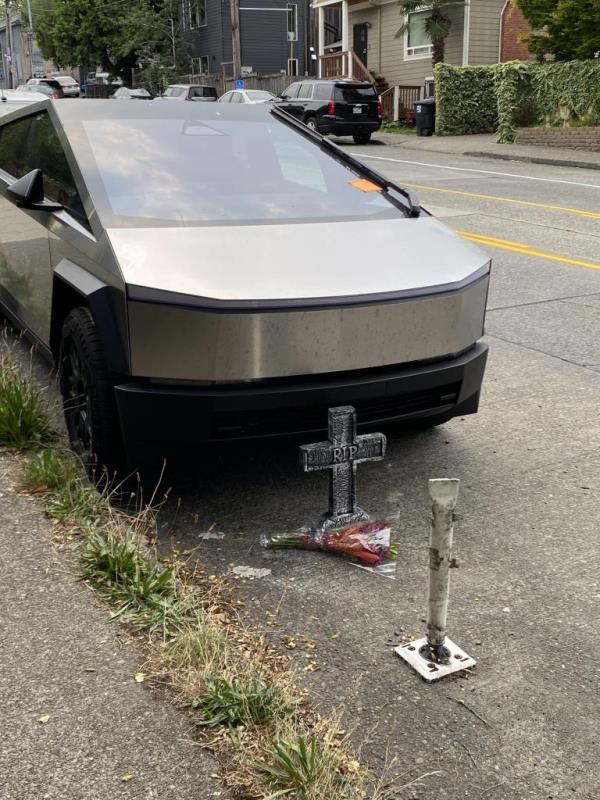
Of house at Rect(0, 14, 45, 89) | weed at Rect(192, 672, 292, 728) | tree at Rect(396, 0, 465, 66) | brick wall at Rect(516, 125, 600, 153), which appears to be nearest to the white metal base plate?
weed at Rect(192, 672, 292, 728)

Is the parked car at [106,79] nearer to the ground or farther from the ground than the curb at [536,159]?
farther from the ground

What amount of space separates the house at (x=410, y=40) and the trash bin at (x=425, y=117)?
319 centimetres

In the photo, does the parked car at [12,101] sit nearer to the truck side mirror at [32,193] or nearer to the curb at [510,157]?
the truck side mirror at [32,193]

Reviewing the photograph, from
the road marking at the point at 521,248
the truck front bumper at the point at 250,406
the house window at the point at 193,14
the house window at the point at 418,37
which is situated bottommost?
the road marking at the point at 521,248

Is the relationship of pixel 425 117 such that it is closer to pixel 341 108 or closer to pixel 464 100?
pixel 464 100

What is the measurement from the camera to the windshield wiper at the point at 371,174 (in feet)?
15.9

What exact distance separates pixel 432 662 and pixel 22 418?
97.6 inches

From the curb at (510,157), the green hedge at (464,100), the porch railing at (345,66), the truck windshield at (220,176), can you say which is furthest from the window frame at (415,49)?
the truck windshield at (220,176)

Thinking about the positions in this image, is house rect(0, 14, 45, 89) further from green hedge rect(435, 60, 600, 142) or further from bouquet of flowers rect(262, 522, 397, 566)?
bouquet of flowers rect(262, 522, 397, 566)

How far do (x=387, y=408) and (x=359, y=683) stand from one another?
1.40m

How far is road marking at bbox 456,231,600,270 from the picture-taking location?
9430mm

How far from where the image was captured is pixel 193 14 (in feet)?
162

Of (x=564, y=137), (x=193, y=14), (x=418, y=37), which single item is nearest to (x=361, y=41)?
(x=418, y=37)

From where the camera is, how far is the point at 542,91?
2542 cm
